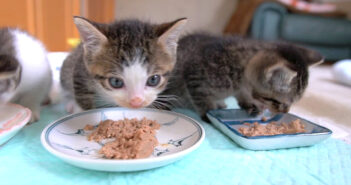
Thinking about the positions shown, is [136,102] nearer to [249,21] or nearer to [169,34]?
[169,34]

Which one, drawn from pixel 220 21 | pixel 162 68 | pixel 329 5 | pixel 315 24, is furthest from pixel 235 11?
pixel 162 68

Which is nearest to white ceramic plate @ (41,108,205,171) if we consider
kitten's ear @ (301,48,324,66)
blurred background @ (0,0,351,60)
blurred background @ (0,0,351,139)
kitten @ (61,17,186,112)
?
kitten @ (61,17,186,112)

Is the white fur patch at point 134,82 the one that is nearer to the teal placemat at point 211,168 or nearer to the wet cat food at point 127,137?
the wet cat food at point 127,137

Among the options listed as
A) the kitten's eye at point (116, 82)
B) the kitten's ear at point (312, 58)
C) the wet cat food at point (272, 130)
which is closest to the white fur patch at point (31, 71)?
the kitten's eye at point (116, 82)

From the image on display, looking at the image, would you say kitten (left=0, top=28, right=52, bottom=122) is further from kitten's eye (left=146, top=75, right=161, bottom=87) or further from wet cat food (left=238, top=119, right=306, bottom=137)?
wet cat food (left=238, top=119, right=306, bottom=137)

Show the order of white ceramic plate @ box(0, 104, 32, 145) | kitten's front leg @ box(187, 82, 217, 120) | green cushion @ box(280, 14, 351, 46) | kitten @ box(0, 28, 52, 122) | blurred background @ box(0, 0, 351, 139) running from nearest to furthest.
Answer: white ceramic plate @ box(0, 104, 32, 145) → kitten @ box(0, 28, 52, 122) → kitten's front leg @ box(187, 82, 217, 120) → blurred background @ box(0, 0, 351, 139) → green cushion @ box(280, 14, 351, 46)

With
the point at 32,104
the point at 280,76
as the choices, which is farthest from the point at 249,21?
the point at 32,104
